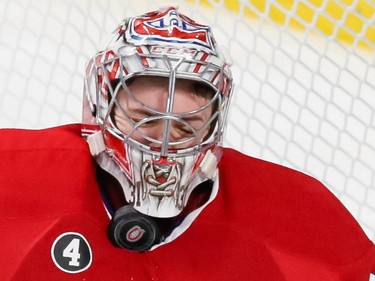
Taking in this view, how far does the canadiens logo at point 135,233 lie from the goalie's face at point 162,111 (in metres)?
0.11

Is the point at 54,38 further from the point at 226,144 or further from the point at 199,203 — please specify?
the point at 199,203

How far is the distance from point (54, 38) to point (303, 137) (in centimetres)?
53

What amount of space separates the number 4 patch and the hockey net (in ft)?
2.18

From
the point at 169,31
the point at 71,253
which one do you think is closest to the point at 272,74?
the point at 169,31

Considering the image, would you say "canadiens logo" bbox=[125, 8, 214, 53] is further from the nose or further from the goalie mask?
the nose

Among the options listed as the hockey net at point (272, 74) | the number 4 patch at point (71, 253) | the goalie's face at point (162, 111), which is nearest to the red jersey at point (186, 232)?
the number 4 patch at point (71, 253)

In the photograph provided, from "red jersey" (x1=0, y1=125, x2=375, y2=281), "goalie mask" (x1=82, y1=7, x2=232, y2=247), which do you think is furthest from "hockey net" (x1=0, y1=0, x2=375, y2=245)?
"goalie mask" (x1=82, y1=7, x2=232, y2=247)

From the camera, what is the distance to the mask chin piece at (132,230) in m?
1.34

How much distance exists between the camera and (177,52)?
1352 mm

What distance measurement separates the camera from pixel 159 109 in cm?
133

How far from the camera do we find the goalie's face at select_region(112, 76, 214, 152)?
1321 mm

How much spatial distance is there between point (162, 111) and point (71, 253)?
0.72 feet

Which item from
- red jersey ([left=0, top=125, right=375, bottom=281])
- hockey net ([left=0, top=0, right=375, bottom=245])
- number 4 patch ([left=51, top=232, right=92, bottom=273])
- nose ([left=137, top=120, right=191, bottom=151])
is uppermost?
nose ([left=137, top=120, right=191, bottom=151])

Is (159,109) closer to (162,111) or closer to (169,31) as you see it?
(162,111)
